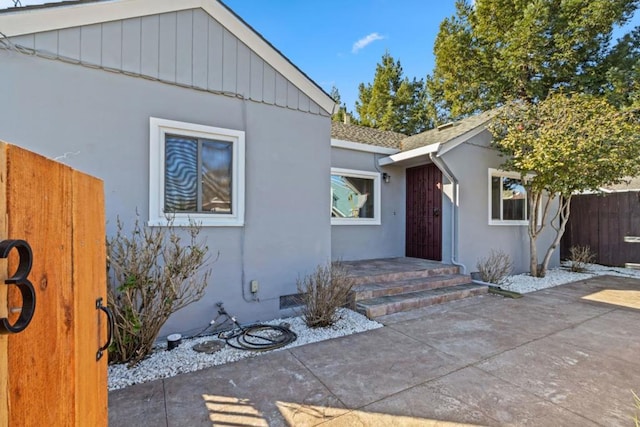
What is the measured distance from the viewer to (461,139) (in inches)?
297

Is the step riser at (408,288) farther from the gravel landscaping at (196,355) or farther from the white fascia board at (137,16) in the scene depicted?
the white fascia board at (137,16)

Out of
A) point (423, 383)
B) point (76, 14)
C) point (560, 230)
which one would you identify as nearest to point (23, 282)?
point (423, 383)

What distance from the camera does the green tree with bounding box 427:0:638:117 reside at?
1153cm

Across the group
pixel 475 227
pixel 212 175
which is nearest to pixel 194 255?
pixel 212 175

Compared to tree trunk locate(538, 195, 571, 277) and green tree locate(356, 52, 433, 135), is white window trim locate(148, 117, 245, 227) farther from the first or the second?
green tree locate(356, 52, 433, 135)

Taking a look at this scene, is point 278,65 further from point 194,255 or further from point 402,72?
point 402,72

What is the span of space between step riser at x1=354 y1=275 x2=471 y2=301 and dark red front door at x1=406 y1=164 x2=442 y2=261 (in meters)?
1.14

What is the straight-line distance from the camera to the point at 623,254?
10.3 meters

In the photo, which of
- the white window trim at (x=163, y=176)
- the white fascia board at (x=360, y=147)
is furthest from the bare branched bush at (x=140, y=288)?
the white fascia board at (x=360, y=147)

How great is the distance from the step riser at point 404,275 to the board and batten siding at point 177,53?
139 inches

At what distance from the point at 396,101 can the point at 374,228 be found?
1586cm

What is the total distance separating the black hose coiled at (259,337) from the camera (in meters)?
4.02

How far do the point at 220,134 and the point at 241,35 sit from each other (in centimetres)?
160

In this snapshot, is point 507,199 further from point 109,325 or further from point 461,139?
point 109,325
